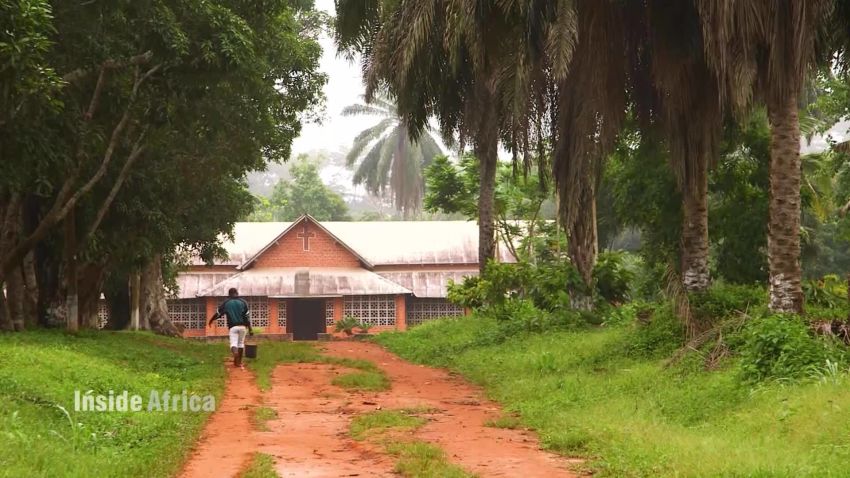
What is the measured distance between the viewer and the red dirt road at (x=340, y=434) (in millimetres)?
8945

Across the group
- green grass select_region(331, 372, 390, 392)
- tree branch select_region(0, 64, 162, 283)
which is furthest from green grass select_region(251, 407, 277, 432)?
tree branch select_region(0, 64, 162, 283)

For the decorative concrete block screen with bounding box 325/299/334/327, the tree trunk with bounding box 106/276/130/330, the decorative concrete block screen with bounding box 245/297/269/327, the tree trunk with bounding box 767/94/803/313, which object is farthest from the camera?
the decorative concrete block screen with bounding box 325/299/334/327

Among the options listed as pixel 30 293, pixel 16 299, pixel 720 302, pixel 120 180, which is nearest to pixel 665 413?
pixel 720 302

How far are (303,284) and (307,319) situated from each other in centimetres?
269

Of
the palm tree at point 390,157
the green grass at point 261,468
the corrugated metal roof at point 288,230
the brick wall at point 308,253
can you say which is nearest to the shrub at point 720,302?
the green grass at point 261,468

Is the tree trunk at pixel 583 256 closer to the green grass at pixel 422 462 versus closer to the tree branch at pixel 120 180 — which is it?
the tree branch at pixel 120 180

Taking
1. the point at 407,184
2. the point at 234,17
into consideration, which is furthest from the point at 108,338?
the point at 407,184

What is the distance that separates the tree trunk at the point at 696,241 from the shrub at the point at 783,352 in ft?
14.5

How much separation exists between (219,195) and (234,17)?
1213cm

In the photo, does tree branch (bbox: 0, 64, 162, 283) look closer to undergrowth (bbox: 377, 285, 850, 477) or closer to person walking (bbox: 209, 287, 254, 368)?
person walking (bbox: 209, 287, 254, 368)

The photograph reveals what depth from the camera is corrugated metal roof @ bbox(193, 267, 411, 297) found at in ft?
137

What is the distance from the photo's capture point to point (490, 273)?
26812mm

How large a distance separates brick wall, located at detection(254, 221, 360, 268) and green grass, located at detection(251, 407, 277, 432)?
3153 cm

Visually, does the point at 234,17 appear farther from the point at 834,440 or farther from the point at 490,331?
the point at 834,440
